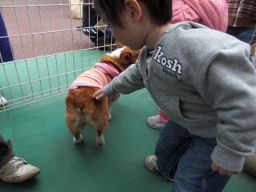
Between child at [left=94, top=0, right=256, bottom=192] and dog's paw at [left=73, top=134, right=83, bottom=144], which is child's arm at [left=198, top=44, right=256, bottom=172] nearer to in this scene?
child at [left=94, top=0, right=256, bottom=192]

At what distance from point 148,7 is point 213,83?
28 cm

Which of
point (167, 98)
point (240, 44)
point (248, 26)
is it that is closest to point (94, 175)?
point (167, 98)

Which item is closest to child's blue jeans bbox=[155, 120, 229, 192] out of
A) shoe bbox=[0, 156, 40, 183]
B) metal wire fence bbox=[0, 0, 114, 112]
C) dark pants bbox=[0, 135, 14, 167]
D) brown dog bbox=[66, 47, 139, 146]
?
brown dog bbox=[66, 47, 139, 146]

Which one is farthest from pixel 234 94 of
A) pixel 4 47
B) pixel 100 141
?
pixel 4 47

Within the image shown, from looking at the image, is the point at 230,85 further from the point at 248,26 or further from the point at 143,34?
the point at 248,26

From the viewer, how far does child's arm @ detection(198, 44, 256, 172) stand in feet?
1.52

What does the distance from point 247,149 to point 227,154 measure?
0.05 meters

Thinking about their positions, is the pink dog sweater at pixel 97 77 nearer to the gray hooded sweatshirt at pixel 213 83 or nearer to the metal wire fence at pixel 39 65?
the metal wire fence at pixel 39 65

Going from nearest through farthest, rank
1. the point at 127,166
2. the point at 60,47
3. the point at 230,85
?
1. the point at 230,85
2. the point at 127,166
3. the point at 60,47

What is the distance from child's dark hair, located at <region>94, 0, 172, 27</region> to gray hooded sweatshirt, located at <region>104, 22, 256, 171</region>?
0.16 ft

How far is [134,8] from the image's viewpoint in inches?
21.1

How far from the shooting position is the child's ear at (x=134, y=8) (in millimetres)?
523

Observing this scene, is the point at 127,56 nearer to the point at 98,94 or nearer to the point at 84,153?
the point at 98,94

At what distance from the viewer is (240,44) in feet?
1.60
